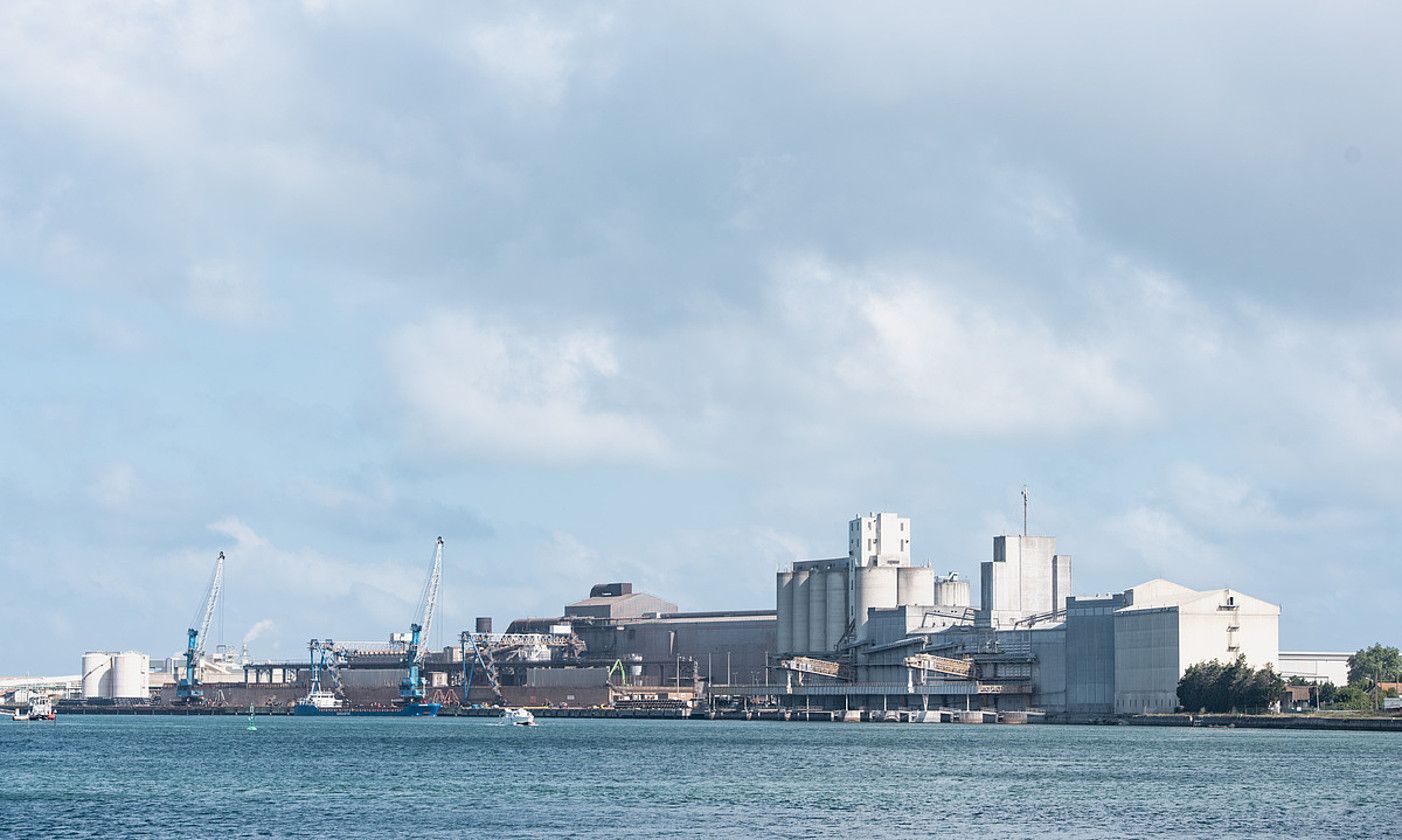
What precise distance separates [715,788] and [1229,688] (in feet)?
324

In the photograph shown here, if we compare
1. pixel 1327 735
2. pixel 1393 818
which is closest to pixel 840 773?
pixel 1393 818

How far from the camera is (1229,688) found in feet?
600

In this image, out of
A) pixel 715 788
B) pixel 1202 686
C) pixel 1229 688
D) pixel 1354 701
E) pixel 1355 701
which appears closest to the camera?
pixel 715 788

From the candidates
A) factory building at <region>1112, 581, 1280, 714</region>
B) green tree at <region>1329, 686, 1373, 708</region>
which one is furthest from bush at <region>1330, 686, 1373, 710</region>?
factory building at <region>1112, 581, 1280, 714</region>

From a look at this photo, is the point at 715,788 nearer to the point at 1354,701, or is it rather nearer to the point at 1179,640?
the point at 1179,640

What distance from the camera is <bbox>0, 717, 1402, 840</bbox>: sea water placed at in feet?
252

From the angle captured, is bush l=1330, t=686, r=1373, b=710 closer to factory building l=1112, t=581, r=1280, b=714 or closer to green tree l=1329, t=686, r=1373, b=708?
green tree l=1329, t=686, r=1373, b=708

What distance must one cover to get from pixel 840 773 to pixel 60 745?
78.7 m

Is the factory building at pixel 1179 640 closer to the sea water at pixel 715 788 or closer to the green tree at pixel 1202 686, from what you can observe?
the green tree at pixel 1202 686

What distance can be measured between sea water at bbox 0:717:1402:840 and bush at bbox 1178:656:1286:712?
2015 centimetres

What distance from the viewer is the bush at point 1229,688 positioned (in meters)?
183

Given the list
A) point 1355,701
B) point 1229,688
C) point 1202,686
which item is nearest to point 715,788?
point 1229,688

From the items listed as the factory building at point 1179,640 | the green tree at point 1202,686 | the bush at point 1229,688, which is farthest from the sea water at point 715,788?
the factory building at point 1179,640

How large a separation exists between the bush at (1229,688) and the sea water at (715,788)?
20148 mm
